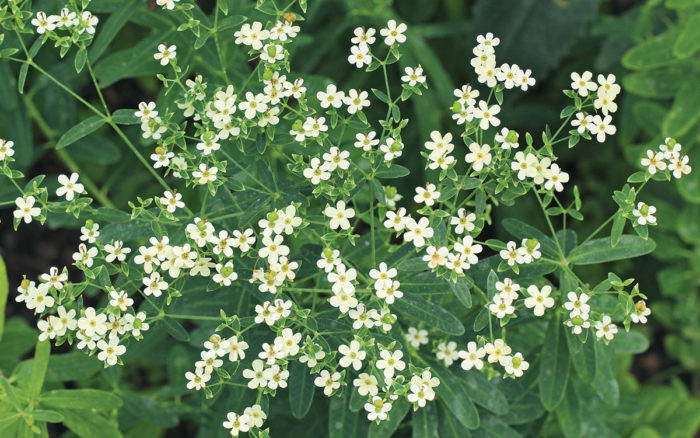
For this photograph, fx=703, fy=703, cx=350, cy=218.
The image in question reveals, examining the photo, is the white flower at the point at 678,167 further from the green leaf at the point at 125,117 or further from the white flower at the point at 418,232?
the green leaf at the point at 125,117

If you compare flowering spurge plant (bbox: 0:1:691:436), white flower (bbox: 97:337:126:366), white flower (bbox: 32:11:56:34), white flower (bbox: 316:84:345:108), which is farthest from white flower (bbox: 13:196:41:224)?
white flower (bbox: 316:84:345:108)

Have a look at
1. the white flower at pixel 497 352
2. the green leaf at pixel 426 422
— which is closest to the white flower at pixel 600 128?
the white flower at pixel 497 352

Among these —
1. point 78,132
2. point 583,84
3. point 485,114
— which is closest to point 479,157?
point 485,114

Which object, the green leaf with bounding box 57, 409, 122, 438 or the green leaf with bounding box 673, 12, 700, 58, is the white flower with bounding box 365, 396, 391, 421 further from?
the green leaf with bounding box 673, 12, 700, 58

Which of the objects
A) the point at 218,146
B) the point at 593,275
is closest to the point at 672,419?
the point at 593,275

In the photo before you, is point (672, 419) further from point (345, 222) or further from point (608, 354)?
point (345, 222)

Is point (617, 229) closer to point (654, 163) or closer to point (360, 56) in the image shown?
point (654, 163)
